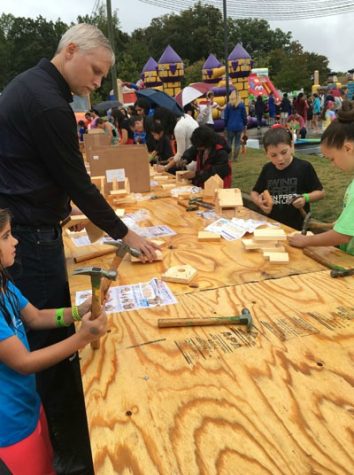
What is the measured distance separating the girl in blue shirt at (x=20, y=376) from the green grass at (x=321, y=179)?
4.57 metres

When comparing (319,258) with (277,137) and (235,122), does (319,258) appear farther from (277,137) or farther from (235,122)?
(235,122)

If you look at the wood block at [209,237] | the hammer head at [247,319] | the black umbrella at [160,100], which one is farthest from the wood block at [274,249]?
the black umbrella at [160,100]

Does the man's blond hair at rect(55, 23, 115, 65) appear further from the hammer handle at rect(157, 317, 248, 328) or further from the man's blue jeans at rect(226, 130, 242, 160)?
the man's blue jeans at rect(226, 130, 242, 160)

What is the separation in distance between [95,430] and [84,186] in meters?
1.18

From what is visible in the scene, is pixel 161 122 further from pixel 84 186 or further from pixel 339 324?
pixel 339 324

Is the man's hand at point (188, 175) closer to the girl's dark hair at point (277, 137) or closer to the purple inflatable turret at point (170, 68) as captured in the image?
the girl's dark hair at point (277, 137)

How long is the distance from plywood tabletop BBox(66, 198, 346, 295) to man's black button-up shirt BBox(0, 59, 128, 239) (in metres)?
0.26

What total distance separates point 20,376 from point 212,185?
2660 millimetres

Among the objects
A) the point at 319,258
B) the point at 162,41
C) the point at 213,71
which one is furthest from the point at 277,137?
the point at 162,41

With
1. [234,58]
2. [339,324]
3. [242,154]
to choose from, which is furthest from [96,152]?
[234,58]

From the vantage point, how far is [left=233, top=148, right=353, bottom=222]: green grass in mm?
5844

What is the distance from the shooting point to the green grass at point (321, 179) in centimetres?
584

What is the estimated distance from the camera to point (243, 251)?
7.82ft

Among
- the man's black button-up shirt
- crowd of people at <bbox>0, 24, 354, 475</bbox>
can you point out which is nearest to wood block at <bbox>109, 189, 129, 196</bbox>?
crowd of people at <bbox>0, 24, 354, 475</bbox>
